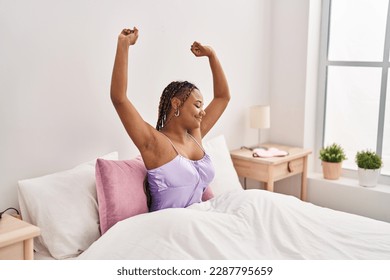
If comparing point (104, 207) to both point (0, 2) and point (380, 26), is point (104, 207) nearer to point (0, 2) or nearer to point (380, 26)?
point (0, 2)

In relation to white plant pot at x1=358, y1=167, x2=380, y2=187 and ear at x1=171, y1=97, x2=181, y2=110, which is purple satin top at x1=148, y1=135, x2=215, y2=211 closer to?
ear at x1=171, y1=97, x2=181, y2=110

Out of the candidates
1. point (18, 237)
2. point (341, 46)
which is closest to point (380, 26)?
point (341, 46)

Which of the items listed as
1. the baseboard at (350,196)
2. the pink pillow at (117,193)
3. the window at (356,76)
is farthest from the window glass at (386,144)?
the pink pillow at (117,193)

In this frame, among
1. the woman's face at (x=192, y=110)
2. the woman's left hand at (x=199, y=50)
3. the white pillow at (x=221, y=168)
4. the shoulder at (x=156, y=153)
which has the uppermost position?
the woman's left hand at (x=199, y=50)

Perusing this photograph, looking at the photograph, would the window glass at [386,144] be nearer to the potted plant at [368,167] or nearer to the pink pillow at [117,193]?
the potted plant at [368,167]

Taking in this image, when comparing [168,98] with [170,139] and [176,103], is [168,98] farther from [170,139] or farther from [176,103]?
[170,139]

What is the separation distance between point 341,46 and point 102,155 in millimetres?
1858

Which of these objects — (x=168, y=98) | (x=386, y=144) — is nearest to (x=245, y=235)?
(x=168, y=98)

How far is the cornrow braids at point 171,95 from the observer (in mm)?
2449

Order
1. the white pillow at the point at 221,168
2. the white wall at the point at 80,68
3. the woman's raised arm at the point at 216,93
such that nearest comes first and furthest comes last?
the white wall at the point at 80,68 < the woman's raised arm at the point at 216,93 < the white pillow at the point at 221,168

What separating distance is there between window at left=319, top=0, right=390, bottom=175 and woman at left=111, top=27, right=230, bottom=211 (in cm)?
142

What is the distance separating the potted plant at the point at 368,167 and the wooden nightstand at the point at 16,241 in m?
2.12

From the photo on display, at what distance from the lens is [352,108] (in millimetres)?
3551

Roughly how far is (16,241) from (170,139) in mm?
843
